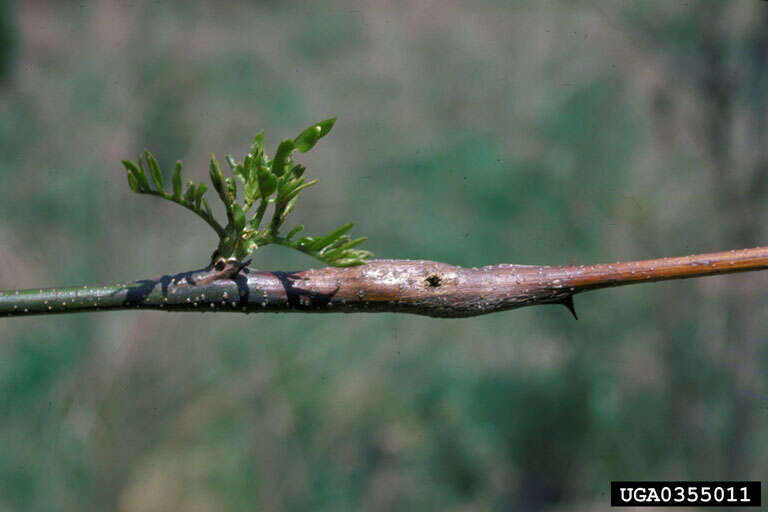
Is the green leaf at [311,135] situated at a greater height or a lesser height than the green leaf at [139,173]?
greater

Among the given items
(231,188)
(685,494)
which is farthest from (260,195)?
(685,494)

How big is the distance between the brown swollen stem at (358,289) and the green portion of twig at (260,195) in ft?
0.09

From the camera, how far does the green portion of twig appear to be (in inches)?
18.2

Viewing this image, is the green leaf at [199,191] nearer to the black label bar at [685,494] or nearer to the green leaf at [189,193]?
the green leaf at [189,193]

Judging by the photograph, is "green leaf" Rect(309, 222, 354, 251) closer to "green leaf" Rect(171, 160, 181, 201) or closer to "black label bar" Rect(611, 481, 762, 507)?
"green leaf" Rect(171, 160, 181, 201)

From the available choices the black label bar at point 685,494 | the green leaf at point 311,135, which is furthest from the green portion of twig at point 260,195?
the black label bar at point 685,494

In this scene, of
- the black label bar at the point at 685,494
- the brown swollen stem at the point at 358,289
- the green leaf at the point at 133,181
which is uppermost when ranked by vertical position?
the green leaf at the point at 133,181

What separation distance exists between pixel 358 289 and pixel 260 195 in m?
0.11

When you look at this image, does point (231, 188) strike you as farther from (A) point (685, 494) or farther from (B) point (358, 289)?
(A) point (685, 494)

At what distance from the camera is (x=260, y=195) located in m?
0.48

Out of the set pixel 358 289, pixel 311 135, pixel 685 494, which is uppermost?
pixel 311 135

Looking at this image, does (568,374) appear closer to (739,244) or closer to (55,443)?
(739,244)

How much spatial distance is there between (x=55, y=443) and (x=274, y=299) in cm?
135

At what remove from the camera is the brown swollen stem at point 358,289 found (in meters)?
0.50
